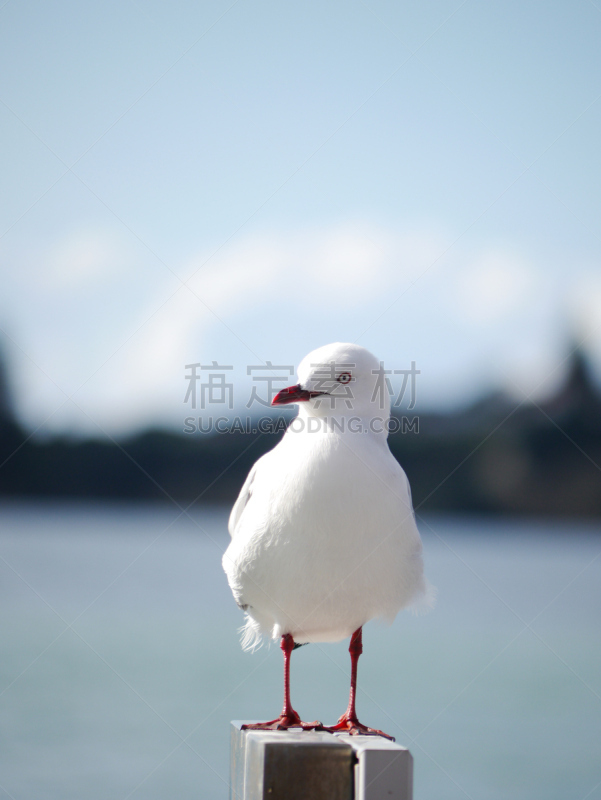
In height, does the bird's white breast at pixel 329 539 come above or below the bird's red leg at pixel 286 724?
above

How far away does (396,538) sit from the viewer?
4.04 m

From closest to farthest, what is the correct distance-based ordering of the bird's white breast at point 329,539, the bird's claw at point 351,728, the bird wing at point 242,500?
the bird's claw at point 351,728 < the bird's white breast at point 329,539 < the bird wing at point 242,500

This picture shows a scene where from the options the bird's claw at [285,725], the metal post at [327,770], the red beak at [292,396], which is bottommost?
the metal post at [327,770]

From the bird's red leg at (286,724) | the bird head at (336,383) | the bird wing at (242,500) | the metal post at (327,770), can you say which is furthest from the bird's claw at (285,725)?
the bird head at (336,383)

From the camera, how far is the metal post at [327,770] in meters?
3.11

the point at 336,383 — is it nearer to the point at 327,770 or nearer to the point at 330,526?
the point at 330,526

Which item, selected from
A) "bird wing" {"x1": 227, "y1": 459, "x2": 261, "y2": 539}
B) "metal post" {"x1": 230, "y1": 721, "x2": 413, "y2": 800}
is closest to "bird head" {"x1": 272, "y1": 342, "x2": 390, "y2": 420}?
"bird wing" {"x1": 227, "y1": 459, "x2": 261, "y2": 539}

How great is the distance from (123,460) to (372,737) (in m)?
29.6

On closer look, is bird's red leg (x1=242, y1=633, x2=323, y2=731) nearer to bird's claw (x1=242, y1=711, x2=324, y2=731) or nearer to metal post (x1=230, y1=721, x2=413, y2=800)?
bird's claw (x1=242, y1=711, x2=324, y2=731)

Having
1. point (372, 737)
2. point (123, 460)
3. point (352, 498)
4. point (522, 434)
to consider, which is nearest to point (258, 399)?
point (352, 498)

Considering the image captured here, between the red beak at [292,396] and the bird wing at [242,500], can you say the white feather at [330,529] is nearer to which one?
the red beak at [292,396]

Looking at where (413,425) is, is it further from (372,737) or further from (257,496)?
(372,737)

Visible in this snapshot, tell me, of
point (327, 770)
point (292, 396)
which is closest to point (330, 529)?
point (292, 396)

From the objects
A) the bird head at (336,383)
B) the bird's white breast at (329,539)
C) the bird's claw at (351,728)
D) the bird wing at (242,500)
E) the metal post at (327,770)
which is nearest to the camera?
the metal post at (327,770)
